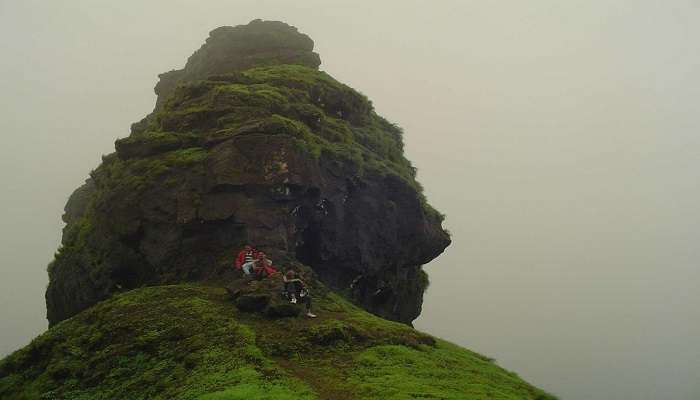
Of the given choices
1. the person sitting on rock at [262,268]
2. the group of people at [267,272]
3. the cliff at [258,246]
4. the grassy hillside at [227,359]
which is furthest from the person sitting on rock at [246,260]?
the grassy hillside at [227,359]

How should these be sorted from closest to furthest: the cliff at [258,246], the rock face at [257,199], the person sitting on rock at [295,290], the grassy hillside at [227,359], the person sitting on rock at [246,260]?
the grassy hillside at [227,359], the cliff at [258,246], the person sitting on rock at [295,290], the person sitting on rock at [246,260], the rock face at [257,199]

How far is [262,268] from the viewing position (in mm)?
27375

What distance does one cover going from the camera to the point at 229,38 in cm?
5322

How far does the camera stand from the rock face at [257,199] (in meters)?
31.5

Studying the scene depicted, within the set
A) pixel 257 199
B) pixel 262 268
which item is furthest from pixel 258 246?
pixel 257 199

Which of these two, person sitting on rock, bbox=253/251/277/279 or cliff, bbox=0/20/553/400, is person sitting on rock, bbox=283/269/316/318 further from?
person sitting on rock, bbox=253/251/277/279

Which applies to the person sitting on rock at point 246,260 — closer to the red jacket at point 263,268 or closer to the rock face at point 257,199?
the red jacket at point 263,268

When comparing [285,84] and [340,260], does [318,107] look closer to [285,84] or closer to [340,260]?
[285,84]

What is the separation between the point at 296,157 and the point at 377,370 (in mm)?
16332

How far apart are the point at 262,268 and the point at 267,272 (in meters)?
0.32

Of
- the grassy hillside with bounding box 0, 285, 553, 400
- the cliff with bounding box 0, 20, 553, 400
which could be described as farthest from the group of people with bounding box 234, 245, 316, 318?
the grassy hillside with bounding box 0, 285, 553, 400

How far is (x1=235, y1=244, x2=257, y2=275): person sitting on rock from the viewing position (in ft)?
89.4

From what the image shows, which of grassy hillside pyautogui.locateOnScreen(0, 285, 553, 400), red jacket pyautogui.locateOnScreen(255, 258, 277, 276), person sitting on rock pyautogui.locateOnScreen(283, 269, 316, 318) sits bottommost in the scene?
grassy hillside pyautogui.locateOnScreen(0, 285, 553, 400)

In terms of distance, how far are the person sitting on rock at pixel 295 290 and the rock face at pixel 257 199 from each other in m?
4.30
